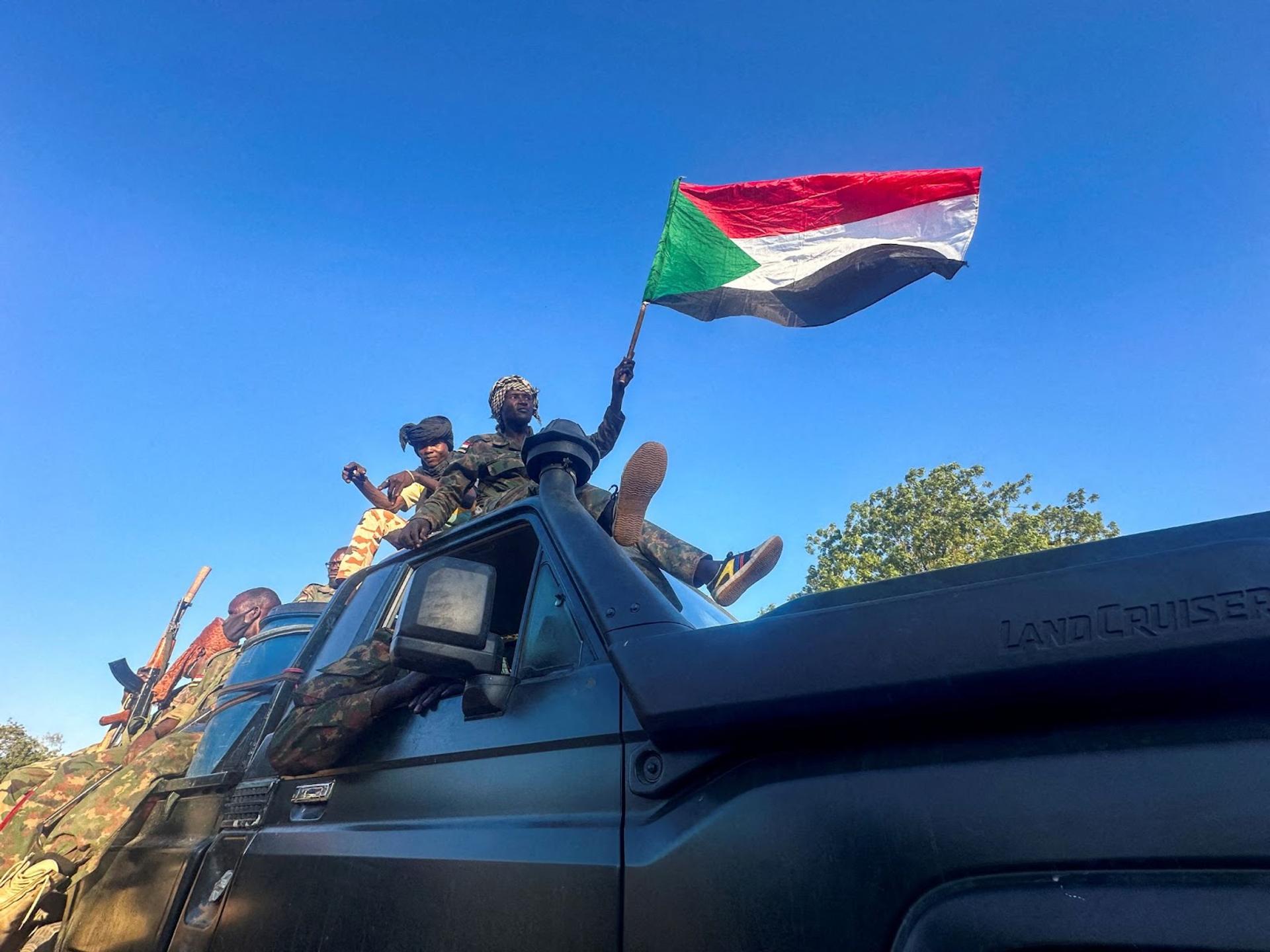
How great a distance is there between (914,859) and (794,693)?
10.0 inches

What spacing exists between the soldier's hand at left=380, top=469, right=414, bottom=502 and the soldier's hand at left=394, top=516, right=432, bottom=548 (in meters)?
3.49

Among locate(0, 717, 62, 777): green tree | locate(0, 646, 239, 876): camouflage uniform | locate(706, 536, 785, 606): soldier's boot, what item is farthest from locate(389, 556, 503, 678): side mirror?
locate(0, 717, 62, 777): green tree

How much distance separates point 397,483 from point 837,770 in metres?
6.51

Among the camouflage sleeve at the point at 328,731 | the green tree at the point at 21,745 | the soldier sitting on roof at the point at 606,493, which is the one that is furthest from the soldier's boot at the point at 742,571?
the green tree at the point at 21,745

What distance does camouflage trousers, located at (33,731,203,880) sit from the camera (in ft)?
10.2

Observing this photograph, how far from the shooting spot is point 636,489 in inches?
107

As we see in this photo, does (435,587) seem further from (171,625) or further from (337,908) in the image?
(171,625)

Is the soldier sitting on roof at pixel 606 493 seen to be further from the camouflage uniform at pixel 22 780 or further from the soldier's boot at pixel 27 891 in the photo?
the camouflage uniform at pixel 22 780

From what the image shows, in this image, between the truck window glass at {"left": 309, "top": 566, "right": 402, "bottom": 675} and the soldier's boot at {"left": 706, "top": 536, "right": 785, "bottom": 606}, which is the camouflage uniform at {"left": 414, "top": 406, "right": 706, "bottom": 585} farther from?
the truck window glass at {"left": 309, "top": 566, "right": 402, "bottom": 675}

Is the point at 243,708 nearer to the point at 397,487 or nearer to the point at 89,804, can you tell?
the point at 89,804

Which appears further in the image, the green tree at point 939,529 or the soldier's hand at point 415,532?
the green tree at point 939,529

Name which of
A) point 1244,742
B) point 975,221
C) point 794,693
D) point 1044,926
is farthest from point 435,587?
point 975,221

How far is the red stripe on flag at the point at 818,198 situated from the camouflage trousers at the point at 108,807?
4697 millimetres

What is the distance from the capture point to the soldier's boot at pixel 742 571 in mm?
3189
